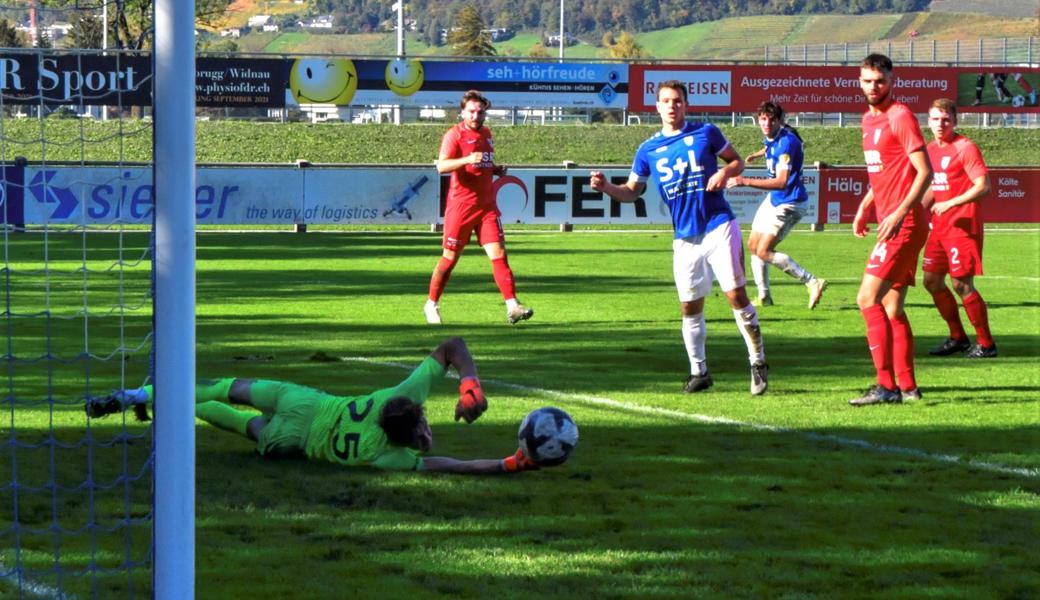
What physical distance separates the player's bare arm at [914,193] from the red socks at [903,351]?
0.68m

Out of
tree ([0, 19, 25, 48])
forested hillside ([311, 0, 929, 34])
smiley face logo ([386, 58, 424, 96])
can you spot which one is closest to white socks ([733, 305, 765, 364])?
tree ([0, 19, 25, 48])

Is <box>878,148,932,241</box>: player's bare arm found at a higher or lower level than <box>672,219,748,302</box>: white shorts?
higher

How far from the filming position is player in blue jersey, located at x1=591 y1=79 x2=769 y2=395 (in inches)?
436

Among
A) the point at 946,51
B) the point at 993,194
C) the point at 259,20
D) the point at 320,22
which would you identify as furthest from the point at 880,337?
the point at 259,20

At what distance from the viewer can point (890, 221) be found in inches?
404

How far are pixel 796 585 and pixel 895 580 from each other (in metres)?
0.42

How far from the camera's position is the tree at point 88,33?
8766 millimetres

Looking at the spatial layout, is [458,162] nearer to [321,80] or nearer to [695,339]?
[695,339]

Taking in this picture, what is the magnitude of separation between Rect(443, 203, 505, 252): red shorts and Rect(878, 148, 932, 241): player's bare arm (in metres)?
5.99

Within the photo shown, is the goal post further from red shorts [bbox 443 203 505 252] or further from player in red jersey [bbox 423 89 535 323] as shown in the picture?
red shorts [bbox 443 203 505 252]

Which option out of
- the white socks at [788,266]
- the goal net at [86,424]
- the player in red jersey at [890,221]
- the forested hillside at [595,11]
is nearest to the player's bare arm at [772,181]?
the white socks at [788,266]

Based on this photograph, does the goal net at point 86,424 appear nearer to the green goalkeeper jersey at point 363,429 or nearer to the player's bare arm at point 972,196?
the green goalkeeper jersey at point 363,429

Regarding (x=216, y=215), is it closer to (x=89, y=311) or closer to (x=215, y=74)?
(x=89, y=311)

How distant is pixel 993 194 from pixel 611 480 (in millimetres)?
28163
